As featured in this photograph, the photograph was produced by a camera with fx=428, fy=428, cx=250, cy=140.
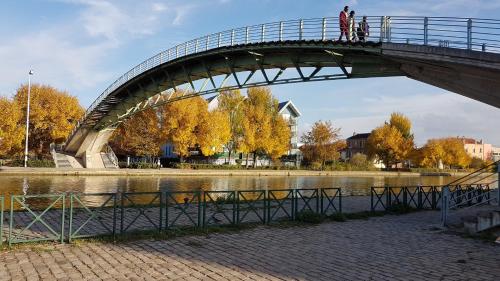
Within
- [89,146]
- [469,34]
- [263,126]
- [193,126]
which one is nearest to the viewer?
[469,34]

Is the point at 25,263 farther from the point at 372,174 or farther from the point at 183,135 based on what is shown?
the point at 372,174

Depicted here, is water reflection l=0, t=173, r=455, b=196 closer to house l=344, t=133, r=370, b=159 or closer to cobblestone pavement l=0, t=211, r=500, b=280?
cobblestone pavement l=0, t=211, r=500, b=280

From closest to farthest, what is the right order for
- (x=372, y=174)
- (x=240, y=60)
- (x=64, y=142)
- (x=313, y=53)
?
(x=313, y=53) < (x=240, y=60) < (x=64, y=142) < (x=372, y=174)

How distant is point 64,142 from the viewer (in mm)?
53219

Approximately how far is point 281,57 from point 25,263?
20.9m

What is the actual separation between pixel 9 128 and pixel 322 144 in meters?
47.0

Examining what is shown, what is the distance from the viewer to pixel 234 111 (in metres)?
63.6

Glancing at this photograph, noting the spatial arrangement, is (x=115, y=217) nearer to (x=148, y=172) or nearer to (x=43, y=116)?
(x=148, y=172)

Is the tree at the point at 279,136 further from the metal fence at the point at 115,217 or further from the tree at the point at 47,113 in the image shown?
the metal fence at the point at 115,217

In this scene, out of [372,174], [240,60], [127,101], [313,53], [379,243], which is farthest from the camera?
[372,174]

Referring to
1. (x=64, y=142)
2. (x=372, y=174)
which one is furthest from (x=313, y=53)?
(x=372, y=174)

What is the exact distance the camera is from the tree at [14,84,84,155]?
5006cm

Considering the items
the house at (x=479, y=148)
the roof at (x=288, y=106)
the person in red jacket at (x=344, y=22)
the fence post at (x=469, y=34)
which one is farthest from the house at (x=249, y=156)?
the house at (x=479, y=148)

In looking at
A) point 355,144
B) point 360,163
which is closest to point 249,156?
point 360,163
